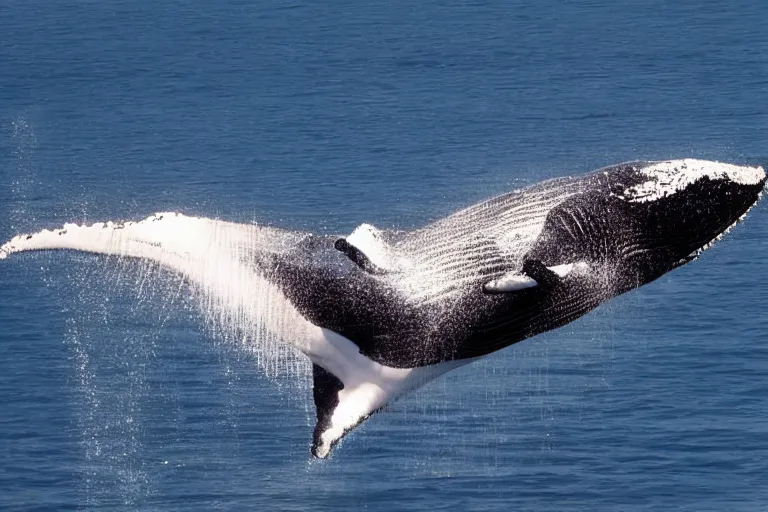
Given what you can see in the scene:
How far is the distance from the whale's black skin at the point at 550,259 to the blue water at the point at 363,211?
2.84 m

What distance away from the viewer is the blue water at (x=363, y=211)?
41156 mm

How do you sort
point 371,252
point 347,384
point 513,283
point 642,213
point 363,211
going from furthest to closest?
point 363,211, point 347,384, point 371,252, point 642,213, point 513,283

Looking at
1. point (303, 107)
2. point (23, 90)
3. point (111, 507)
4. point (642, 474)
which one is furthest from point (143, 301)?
point (23, 90)

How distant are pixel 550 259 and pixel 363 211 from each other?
3635 centimetres

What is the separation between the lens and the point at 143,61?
3393 inches

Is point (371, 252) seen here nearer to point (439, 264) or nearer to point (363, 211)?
point (439, 264)

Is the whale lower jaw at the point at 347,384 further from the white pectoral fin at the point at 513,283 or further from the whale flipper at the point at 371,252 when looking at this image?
the white pectoral fin at the point at 513,283

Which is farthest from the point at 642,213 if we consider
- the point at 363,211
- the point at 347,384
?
the point at 363,211

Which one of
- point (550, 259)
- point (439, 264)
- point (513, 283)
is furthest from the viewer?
point (439, 264)

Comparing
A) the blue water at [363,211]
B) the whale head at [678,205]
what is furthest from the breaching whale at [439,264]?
the blue water at [363,211]

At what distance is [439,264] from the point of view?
21.7 m

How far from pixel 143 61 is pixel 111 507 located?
4848 centimetres

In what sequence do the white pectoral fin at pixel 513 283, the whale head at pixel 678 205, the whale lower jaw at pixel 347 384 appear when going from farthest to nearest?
the whale lower jaw at pixel 347 384 → the whale head at pixel 678 205 → the white pectoral fin at pixel 513 283

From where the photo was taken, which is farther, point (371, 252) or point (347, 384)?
point (347, 384)
